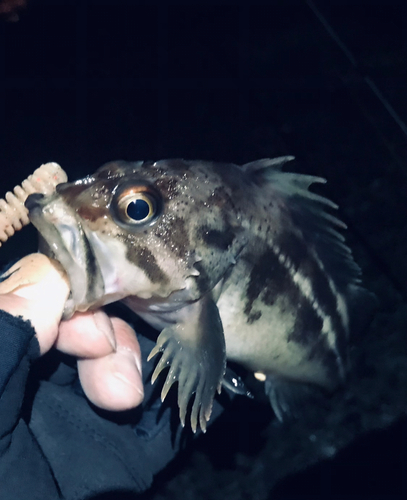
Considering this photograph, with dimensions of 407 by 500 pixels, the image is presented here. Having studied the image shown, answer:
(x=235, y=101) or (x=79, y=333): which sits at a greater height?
(x=235, y=101)

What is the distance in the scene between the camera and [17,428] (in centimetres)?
107

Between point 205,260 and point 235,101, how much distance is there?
1776mm

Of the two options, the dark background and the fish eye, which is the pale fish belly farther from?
the dark background

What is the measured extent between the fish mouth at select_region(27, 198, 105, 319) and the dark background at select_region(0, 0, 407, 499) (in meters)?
1.34

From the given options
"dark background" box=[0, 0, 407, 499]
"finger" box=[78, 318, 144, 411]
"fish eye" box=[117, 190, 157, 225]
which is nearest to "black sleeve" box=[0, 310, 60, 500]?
"finger" box=[78, 318, 144, 411]

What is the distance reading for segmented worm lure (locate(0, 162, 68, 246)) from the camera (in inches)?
38.4

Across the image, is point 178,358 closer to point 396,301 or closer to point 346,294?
point 346,294

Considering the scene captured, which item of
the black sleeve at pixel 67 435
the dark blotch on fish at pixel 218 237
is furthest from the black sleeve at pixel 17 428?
the dark blotch on fish at pixel 218 237

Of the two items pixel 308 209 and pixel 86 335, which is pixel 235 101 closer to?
pixel 308 209

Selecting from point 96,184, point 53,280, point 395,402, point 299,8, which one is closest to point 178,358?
point 53,280

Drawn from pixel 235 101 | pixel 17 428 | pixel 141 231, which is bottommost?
pixel 17 428

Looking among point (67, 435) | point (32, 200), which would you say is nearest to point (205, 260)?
point (32, 200)

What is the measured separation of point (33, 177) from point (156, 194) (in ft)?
1.12

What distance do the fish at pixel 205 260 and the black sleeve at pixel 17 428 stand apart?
0.47ft
